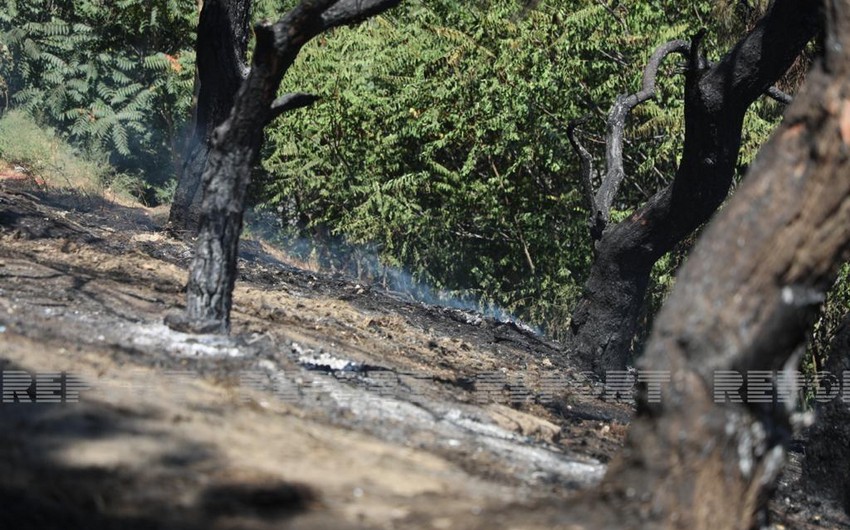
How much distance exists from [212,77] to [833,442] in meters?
5.95

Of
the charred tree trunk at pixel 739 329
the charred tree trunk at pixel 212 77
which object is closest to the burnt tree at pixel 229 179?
the charred tree trunk at pixel 739 329

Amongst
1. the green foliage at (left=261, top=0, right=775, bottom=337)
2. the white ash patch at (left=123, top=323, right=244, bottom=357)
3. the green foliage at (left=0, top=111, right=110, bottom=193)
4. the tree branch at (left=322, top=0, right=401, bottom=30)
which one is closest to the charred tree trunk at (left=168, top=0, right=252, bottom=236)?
the tree branch at (left=322, top=0, right=401, bottom=30)

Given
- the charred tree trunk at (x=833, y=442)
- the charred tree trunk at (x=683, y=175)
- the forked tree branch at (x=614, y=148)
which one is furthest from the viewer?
the forked tree branch at (x=614, y=148)

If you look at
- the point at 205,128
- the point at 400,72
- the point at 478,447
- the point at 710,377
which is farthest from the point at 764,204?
the point at 400,72

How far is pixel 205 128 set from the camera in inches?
428

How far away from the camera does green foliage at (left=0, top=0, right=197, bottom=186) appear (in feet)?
61.9

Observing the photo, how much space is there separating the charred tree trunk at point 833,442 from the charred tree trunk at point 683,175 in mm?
2138

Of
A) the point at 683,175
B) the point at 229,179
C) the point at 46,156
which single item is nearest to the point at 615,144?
the point at 683,175

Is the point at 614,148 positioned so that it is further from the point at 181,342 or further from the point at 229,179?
the point at 181,342

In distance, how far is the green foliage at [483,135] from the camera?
43.3 ft

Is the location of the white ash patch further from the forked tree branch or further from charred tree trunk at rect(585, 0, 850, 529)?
the forked tree branch

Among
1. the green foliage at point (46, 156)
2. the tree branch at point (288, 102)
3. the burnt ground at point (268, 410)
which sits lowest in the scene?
the burnt ground at point (268, 410)

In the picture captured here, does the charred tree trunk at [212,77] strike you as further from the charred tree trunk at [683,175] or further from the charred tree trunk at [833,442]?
the charred tree trunk at [833,442]

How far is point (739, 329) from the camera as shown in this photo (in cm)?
397
